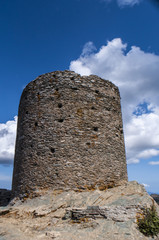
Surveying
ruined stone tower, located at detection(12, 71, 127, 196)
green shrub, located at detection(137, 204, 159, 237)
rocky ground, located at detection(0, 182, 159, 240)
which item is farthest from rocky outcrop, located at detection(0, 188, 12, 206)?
green shrub, located at detection(137, 204, 159, 237)

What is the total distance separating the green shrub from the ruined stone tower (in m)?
2.80

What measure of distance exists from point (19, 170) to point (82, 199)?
3.77 m

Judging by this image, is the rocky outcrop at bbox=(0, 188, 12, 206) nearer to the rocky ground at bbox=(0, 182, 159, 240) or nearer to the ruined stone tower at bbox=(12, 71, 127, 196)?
the ruined stone tower at bbox=(12, 71, 127, 196)

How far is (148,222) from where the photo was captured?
18.6ft

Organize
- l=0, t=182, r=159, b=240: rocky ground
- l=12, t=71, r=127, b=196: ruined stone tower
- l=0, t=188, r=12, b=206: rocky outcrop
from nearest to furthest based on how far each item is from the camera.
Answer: l=0, t=182, r=159, b=240: rocky ground → l=12, t=71, r=127, b=196: ruined stone tower → l=0, t=188, r=12, b=206: rocky outcrop

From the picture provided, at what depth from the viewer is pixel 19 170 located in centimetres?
968

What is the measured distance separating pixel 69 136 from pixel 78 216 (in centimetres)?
371

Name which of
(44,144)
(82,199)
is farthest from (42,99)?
(82,199)

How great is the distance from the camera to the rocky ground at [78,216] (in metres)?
5.41

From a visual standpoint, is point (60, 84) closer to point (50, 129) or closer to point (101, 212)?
point (50, 129)

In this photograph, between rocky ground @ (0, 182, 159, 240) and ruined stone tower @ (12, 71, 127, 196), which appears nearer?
rocky ground @ (0, 182, 159, 240)

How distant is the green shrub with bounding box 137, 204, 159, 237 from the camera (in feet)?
18.1

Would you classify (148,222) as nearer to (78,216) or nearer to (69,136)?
(78,216)

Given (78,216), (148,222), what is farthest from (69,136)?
(148,222)
